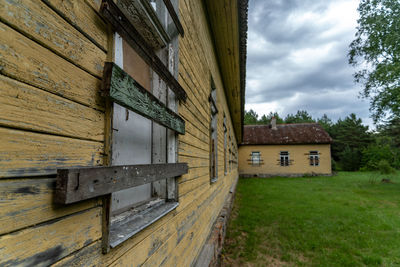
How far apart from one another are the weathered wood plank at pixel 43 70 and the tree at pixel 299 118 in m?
63.6

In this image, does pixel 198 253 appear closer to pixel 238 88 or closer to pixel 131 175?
pixel 131 175

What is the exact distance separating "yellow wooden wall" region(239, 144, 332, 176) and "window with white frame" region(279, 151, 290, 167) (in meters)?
0.29

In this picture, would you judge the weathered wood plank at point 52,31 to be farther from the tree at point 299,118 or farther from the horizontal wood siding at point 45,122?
the tree at point 299,118

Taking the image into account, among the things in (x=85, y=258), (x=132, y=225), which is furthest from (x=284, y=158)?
(x=85, y=258)

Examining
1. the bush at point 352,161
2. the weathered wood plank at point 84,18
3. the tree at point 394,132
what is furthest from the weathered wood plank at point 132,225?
the bush at point 352,161

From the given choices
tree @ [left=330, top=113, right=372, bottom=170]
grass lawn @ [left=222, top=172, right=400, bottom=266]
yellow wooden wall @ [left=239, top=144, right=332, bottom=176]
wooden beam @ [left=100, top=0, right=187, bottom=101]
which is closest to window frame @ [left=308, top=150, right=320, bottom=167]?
yellow wooden wall @ [left=239, top=144, right=332, bottom=176]

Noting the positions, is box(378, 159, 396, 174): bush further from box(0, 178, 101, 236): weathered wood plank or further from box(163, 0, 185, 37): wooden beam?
box(0, 178, 101, 236): weathered wood plank

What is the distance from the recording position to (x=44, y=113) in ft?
2.16

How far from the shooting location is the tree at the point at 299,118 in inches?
2312

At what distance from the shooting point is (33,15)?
631 mm

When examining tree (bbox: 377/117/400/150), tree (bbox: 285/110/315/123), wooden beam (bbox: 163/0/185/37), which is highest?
tree (bbox: 285/110/315/123)

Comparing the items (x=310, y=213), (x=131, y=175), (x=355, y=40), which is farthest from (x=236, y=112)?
(x=355, y=40)

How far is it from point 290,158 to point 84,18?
910 inches

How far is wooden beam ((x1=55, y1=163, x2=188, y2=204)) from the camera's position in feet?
2.06
